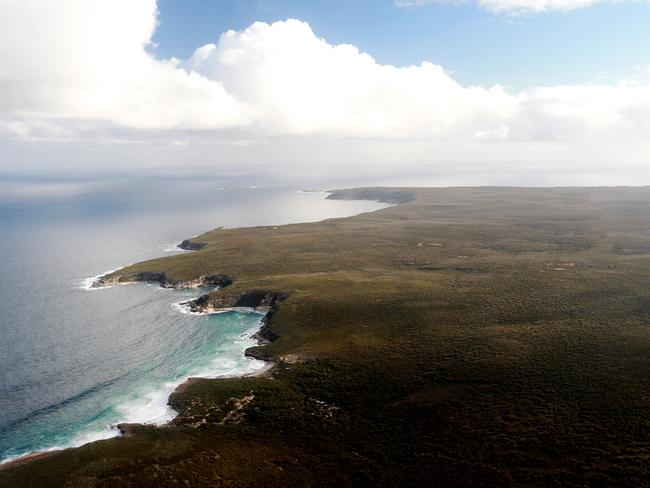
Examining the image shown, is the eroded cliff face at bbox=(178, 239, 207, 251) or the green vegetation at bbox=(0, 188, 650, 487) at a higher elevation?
the eroded cliff face at bbox=(178, 239, 207, 251)

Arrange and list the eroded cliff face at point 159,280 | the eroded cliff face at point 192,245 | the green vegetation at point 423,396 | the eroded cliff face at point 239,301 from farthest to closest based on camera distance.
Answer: the eroded cliff face at point 192,245
the eroded cliff face at point 159,280
the eroded cliff face at point 239,301
the green vegetation at point 423,396

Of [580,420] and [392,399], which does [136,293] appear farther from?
[580,420]

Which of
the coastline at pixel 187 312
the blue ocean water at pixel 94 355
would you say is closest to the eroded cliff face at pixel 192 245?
the coastline at pixel 187 312

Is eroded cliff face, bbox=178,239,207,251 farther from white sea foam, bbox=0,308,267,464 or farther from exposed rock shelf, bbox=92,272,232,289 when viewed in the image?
white sea foam, bbox=0,308,267,464

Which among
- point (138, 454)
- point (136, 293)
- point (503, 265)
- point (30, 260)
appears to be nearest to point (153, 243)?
point (30, 260)

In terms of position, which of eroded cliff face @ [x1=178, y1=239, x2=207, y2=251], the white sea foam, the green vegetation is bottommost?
the white sea foam

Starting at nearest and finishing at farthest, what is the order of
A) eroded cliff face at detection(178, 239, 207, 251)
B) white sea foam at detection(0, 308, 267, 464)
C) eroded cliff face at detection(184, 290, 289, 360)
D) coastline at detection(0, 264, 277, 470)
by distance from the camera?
coastline at detection(0, 264, 277, 470) < white sea foam at detection(0, 308, 267, 464) < eroded cliff face at detection(184, 290, 289, 360) < eroded cliff face at detection(178, 239, 207, 251)

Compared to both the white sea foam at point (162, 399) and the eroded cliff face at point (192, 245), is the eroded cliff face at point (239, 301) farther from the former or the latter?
the eroded cliff face at point (192, 245)

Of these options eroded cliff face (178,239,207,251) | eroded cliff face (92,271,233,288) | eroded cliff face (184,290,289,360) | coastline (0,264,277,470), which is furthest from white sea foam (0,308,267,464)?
eroded cliff face (178,239,207,251)
